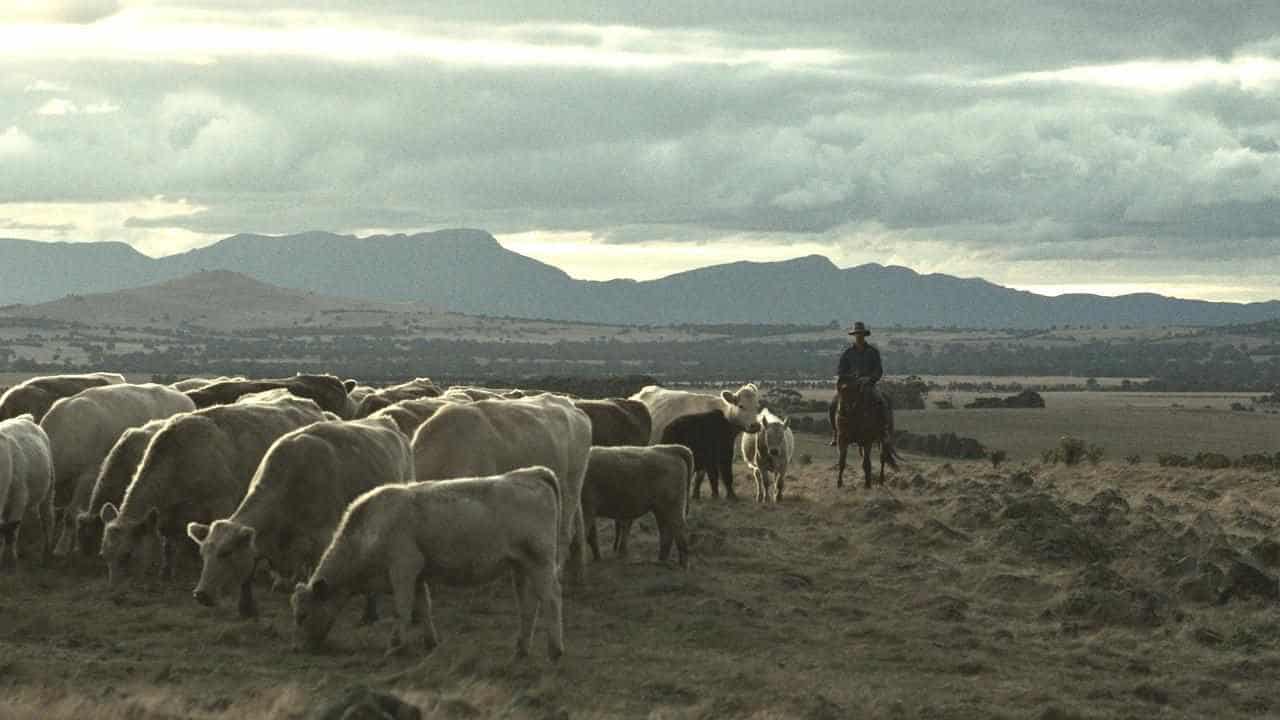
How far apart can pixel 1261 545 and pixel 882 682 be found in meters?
8.63

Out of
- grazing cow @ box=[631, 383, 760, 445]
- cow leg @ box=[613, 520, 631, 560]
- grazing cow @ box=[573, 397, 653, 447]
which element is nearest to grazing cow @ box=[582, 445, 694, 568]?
cow leg @ box=[613, 520, 631, 560]

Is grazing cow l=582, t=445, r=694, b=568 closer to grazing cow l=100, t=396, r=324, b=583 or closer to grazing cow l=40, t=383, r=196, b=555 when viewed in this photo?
grazing cow l=100, t=396, r=324, b=583

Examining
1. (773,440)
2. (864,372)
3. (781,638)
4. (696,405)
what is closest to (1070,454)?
(864,372)

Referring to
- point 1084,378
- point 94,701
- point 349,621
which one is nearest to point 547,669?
point 349,621

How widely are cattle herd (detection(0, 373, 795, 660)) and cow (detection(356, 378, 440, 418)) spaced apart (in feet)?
7.29

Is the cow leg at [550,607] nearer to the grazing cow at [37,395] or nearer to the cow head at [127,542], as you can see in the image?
the cow head at [127,542]

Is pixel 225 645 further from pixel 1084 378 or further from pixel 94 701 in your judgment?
pixel 1084 378

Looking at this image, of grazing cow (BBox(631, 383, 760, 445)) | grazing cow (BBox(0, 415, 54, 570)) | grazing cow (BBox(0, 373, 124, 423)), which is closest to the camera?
grazing cow (BBox(0, 415, 54, 570))

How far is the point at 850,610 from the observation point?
58.5 feet

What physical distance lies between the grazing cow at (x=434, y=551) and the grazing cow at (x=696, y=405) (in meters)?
15.7

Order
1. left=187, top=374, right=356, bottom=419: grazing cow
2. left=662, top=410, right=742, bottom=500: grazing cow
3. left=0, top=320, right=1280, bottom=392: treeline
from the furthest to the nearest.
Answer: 1. left=0, top=320, right=1280, bottom=392: treeline
2. left=662, top=410, right=742, bottom=500: grazing cow
3. left=187, top=374, right=356, bottom=419: grazing cow

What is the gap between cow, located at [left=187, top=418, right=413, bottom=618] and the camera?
1484cm

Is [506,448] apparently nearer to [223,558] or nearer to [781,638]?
[781,638]

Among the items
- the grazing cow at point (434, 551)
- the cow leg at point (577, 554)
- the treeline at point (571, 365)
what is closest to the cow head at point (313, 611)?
the grazing cow at point (434, 551)
